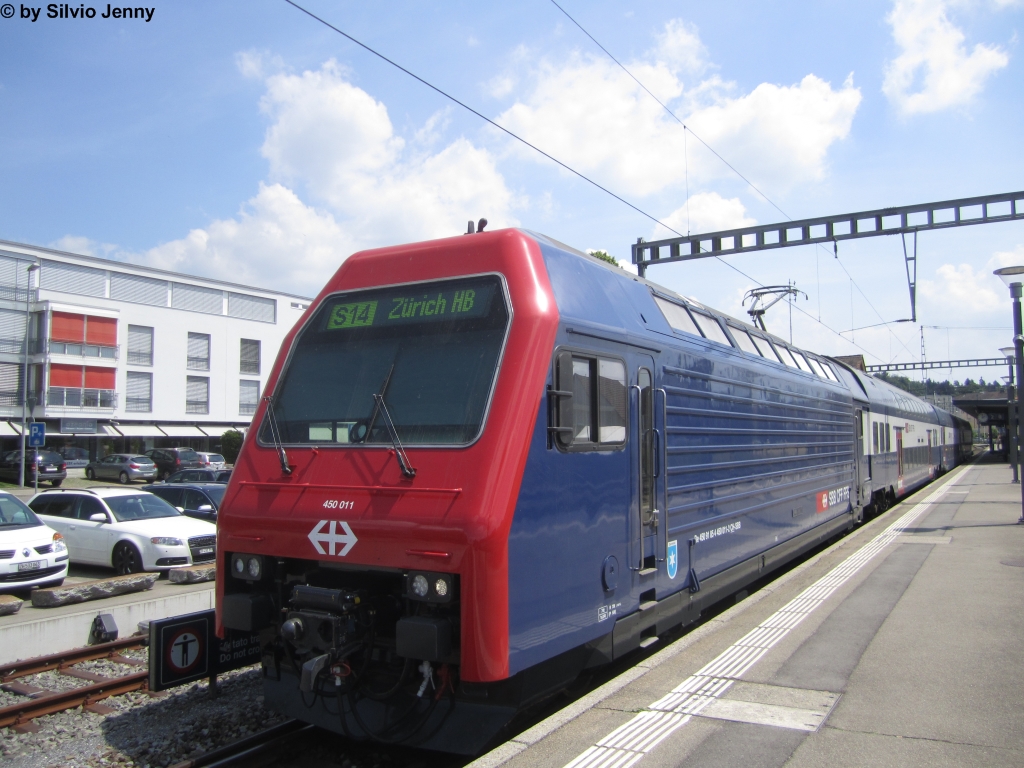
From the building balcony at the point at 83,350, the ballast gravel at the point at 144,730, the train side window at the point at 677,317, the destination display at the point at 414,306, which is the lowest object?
the ballast gravel at the point at 144,730

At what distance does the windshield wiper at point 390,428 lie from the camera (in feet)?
15.5

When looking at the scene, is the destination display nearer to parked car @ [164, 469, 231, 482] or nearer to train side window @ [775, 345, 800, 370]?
train side window @ [775, 345, 800, 370]

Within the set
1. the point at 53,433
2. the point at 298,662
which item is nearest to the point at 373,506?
the point at 298,662

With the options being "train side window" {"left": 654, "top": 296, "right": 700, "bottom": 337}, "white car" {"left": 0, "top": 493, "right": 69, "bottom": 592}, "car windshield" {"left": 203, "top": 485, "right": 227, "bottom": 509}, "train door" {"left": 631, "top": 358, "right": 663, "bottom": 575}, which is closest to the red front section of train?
"train door" {"left": 631, "top": 358, "right": 663, "bottom": 575}

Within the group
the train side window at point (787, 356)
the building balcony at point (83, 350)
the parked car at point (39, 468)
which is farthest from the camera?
the building balcony at point (83, 350)

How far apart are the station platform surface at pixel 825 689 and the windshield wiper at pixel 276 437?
224cm

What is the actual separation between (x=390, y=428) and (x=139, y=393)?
43633mm

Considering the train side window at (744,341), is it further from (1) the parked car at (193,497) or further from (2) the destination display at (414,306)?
(1) the parked car at (193,497)

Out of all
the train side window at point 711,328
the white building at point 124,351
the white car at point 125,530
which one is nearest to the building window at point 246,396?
the white building at point 124,351

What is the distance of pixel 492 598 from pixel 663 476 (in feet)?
7.72

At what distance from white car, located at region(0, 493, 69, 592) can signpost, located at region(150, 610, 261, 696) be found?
581 centimetres

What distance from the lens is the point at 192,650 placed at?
19.8 feet

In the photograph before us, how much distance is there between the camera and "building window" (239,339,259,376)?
48875mm

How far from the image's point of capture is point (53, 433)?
133 ft
